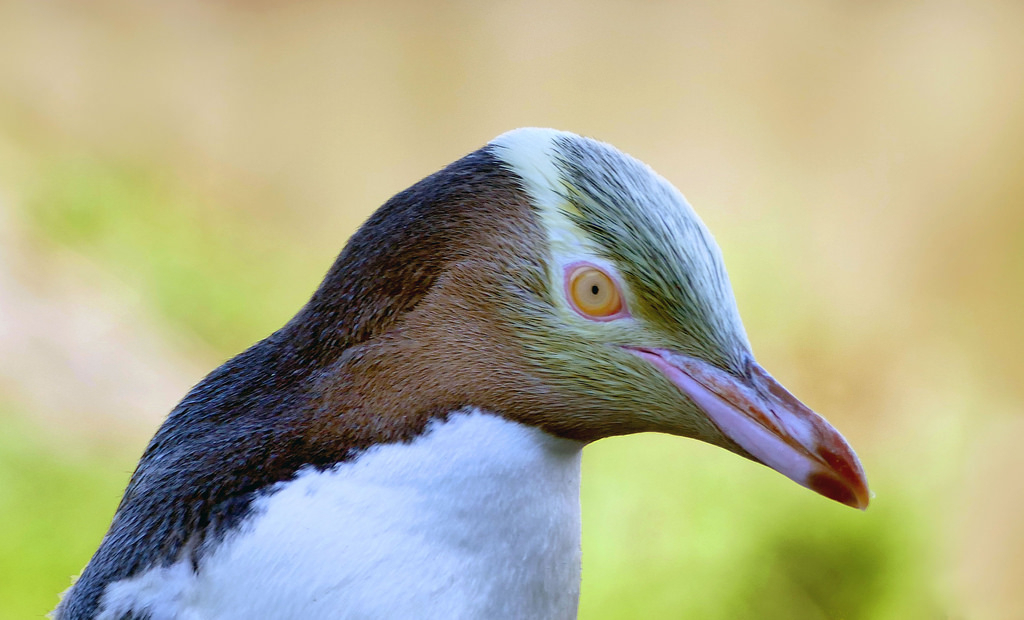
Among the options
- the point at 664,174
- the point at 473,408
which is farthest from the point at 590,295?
the point at 664,174

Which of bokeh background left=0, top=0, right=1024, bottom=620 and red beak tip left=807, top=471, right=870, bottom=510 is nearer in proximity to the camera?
red beak tip left=807, top=471, right=870, bottom=510

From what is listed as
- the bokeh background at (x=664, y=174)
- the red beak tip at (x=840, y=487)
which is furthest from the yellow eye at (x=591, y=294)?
the bokeh background at (x=664, y=174)

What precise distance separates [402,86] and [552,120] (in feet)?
1.21

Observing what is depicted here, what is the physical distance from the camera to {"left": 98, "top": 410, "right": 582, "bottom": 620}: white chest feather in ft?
1.77

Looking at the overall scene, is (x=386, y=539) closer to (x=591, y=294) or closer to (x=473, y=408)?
(x=473, y=408)

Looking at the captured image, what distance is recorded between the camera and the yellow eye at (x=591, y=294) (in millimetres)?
529

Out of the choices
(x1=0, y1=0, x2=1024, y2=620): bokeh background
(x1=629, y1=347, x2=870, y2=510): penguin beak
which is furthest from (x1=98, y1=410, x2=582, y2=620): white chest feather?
(x1=0, y1=0, x2=1024, y2=620): bokeh background

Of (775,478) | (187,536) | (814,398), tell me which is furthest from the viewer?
Answer: (814,398)

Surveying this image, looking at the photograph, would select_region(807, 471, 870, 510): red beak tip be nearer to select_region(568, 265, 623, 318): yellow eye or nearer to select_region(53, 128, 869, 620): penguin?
select_region(53, 128, 869, 620): penguin

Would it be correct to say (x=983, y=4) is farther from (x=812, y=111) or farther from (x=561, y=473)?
(x=561, y=473)

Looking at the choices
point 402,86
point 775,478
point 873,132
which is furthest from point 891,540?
point 402,86

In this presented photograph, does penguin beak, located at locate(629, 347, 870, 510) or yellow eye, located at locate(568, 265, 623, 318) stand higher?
yellow eye, located at locate(568, 265, 623, 318)

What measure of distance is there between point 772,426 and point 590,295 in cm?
13

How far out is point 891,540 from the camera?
1.88 metres
